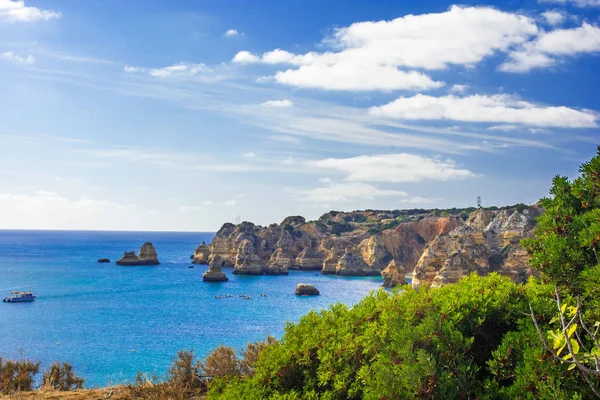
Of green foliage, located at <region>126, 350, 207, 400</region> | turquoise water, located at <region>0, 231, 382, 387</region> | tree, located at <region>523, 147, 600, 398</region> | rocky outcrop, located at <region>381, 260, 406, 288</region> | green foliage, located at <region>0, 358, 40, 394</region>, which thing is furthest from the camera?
rocky outcrop, located at <region>381, 260, 406, 288</region>

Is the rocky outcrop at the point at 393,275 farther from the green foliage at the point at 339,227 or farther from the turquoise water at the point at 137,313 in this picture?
the green foliage at the point at 339,227

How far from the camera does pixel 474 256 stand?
61.5m

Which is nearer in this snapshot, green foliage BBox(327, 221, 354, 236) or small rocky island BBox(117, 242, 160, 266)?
small rocky island BBox(117, 242, 160, 266)

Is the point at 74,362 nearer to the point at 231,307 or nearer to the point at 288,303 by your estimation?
the point at 231,307

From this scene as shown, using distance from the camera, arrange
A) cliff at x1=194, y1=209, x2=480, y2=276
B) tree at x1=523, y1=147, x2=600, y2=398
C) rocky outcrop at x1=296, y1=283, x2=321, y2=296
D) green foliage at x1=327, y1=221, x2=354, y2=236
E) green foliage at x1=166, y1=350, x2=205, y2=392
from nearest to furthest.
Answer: tree at x1=523, y1=147, x2=600, y2=398
green foliage at x1=166, y1=350, x2=205, y2=392
rocky outcrop at x1=296, y1=283, x2=321, y2=296
cliff at x1=194, y1=209, x2=480, y2=276
green foliage at x1=327, y1=221, x2=354, y2=236

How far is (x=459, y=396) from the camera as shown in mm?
6387

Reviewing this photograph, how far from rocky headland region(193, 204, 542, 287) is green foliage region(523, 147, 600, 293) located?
2030 inches

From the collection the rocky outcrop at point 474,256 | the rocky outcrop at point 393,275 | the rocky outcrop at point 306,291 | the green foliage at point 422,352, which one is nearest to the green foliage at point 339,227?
the rocky outcrop at point 393,275

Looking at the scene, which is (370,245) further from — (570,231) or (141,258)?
(570,231)

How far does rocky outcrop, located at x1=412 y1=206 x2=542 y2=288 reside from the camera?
57.5m

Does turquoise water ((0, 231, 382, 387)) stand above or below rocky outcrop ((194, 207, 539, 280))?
below

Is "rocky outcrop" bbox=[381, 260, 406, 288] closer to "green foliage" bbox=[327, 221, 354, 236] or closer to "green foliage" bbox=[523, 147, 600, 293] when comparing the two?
"green foliage" bbox=[327, 221, 354, 236]

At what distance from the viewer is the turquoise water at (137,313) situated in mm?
37156

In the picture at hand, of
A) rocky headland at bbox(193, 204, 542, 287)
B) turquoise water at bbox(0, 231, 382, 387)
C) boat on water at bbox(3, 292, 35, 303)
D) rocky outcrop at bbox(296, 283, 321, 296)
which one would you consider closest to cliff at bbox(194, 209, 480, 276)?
rocky headland at bbox(193, 204, 542, 287)
